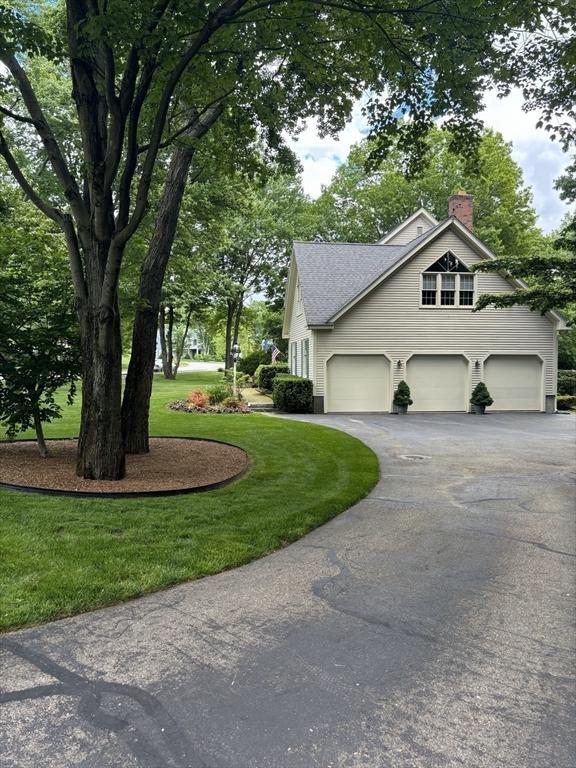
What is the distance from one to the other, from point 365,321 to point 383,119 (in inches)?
428

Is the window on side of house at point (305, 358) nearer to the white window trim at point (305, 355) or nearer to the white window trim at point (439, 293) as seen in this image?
the white window trim at point (305, 355)

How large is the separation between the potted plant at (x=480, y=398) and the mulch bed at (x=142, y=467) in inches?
458

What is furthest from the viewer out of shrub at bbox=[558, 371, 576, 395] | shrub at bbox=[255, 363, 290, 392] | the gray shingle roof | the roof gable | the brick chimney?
shrub at bbox=[255, 363, 290, 392]

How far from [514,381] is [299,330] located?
8921 mm

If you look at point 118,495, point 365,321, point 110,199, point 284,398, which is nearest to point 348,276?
point 365,321

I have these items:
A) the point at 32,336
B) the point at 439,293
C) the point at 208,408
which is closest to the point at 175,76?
the point at 32,336

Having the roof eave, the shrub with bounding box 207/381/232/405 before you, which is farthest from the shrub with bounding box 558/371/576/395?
the shrub with bounding box 207/381/232/405

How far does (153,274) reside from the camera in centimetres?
897

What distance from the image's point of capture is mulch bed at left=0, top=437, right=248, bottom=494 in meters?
6.46

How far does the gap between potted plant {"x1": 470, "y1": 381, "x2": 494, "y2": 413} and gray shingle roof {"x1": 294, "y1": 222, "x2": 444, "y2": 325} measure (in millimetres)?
5506

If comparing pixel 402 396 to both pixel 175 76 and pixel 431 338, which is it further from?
pixel 175 76

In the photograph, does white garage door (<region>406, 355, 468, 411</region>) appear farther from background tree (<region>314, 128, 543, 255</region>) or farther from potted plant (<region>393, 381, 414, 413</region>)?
background tree (<region>314, 128, 543, 255</region>)

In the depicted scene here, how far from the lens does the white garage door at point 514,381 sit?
19234mm

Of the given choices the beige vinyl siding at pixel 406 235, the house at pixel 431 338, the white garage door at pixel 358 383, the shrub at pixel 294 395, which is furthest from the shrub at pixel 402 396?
the beige vinyl siding at pixel 406 235
